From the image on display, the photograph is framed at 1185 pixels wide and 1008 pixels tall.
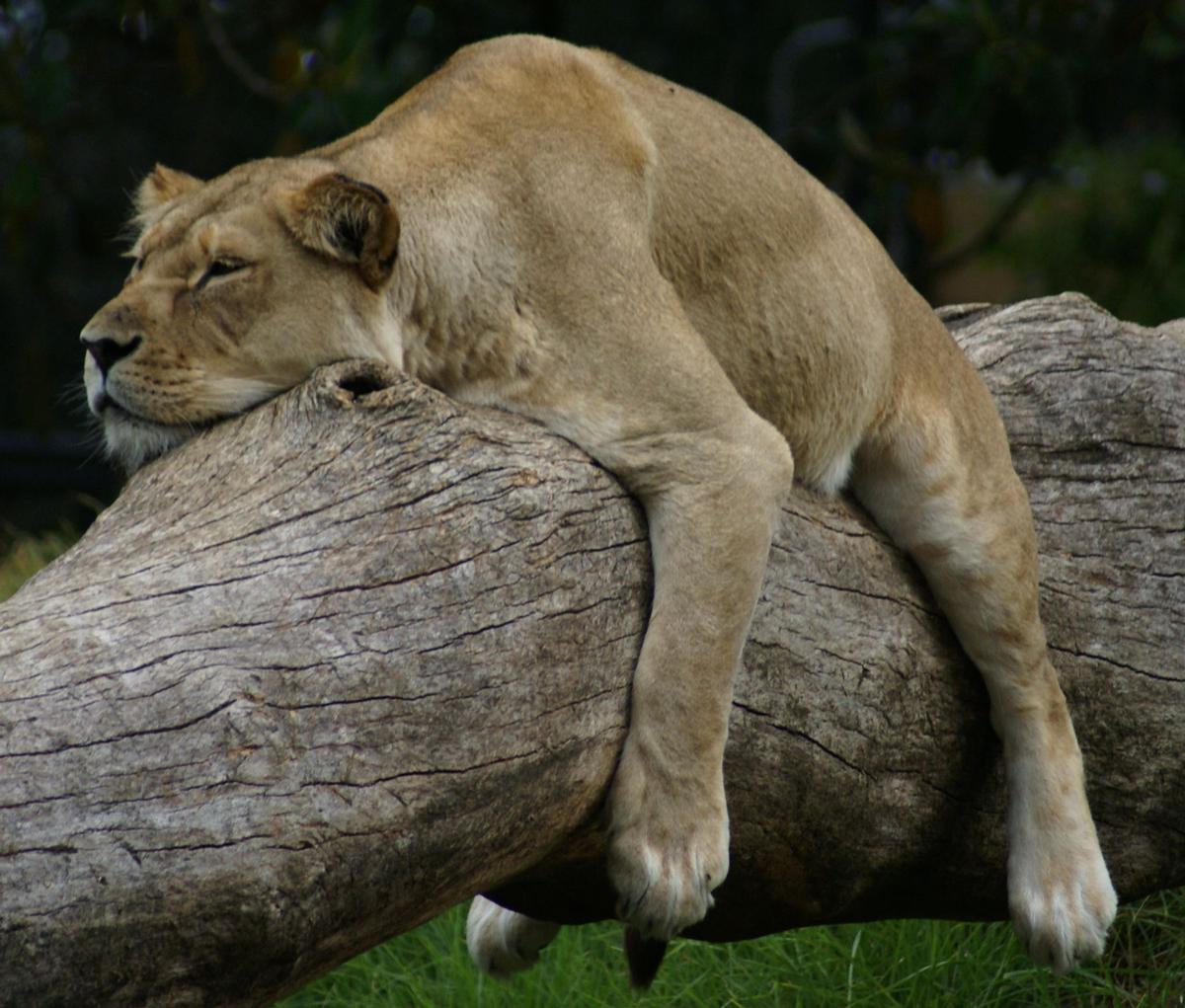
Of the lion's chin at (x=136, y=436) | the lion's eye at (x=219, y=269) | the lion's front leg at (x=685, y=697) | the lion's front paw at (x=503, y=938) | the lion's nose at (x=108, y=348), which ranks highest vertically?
the lion's eye at (x=219, y=269)

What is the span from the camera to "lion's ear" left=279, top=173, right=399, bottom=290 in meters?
2.86

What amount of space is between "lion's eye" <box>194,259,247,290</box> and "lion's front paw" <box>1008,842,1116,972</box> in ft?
6.14

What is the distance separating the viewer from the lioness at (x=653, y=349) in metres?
2.82

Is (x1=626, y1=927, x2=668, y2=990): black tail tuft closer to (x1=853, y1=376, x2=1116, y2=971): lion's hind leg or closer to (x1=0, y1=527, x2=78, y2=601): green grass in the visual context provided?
(x1=853, y1=376, x2=1116, y2=971): lion's hind leg

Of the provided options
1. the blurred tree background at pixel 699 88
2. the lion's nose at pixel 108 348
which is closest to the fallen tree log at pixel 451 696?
the lion's nose at pixel 108 348

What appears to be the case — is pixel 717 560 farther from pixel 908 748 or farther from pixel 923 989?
pixel 923 989

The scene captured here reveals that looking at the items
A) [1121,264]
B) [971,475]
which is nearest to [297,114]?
[971,475]

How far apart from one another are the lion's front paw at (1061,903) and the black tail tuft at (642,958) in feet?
2.65

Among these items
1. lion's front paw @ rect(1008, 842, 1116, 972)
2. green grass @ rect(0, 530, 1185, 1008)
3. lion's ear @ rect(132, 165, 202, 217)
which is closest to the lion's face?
lion's ear @ rect(132, 165, 202, 217)

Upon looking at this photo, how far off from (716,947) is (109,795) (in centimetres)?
223

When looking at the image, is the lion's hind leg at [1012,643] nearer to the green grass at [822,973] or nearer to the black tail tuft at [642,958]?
the green grass at [822,973]

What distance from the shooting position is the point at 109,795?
7.13 feet

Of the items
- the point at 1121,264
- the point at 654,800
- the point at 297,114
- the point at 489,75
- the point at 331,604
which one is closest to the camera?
the point at 331,604

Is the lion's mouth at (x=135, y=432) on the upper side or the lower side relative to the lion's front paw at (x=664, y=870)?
upper
